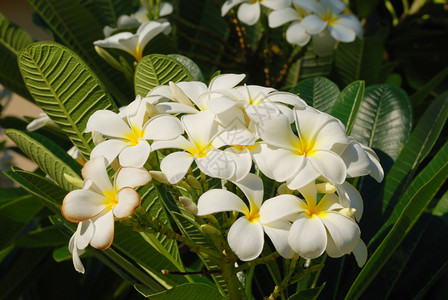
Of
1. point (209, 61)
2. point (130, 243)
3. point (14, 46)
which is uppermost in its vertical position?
point (14, 46)

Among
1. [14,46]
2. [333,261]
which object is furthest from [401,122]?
[14,46]

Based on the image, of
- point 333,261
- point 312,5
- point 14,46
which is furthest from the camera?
point 14,46

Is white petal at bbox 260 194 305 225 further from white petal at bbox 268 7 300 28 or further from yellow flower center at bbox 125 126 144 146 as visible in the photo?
white petal at bbox 268 7 300 28

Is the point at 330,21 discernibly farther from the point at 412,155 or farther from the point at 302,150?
the point at 302,150

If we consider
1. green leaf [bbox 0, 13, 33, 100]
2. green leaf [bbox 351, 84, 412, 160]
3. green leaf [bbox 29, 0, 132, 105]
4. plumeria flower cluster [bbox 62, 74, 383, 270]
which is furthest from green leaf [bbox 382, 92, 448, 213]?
green leaf [bbox 0, 13, 33, 100]

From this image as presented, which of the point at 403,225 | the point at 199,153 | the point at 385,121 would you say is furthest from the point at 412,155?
the point at 199,153

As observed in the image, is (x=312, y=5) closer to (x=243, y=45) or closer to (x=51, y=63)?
(x=243, y=45)
